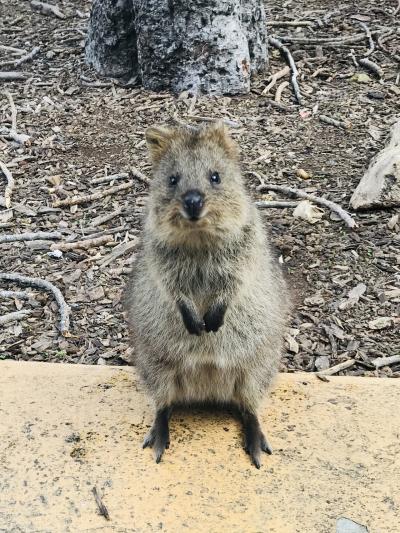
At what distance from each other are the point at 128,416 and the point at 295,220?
2.60 m

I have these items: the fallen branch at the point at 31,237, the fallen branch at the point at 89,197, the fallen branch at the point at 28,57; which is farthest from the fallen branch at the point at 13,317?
the fallen branch at the point at 28,57

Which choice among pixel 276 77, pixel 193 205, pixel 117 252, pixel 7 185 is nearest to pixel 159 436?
pixel 193 205

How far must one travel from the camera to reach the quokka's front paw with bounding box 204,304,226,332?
3.76 m

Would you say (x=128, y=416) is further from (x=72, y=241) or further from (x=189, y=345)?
(x=72, y=241)

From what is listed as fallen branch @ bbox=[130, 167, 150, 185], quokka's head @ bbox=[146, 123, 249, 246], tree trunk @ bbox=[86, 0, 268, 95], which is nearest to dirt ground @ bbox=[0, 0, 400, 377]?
fallen branch @ bbox=[130, 167, 150, 185]

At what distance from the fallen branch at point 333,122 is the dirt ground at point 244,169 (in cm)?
5

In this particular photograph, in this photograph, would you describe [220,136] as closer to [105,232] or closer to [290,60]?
[105,232]

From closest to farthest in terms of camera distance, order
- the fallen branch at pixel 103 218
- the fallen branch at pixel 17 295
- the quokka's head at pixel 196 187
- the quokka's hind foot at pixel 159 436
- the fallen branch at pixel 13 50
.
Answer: the quokka's head at pixel 196 187 < the quokka's hind foot at pixel 159 436 < the fallen branch at pixel 17 295 < the fallen branch at pixel 103 218 < the fallen branch at pixel 13 50

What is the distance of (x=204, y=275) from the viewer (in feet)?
12.7

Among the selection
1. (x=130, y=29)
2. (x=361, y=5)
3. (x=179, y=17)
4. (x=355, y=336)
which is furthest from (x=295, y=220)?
(x=361, y=5)

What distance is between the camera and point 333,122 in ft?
24.2

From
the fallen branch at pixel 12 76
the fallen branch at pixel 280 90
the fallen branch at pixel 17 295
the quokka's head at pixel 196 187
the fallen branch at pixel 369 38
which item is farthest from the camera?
the fallen branch at pixel 12 76

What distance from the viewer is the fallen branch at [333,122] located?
731cm

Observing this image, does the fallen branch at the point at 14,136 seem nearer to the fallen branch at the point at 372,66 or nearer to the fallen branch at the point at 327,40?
the fallen branch at the point at 327,40
